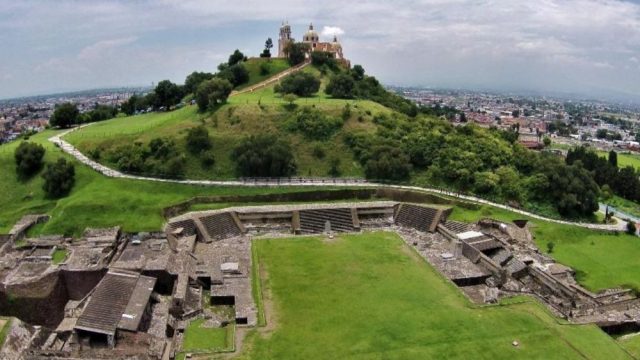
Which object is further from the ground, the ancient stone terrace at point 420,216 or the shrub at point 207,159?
the shrub at point 207,159

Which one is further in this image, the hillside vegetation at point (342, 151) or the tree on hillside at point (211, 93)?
the tree on hillside at point (211, 93)

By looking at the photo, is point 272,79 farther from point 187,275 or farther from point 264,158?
point 187,275

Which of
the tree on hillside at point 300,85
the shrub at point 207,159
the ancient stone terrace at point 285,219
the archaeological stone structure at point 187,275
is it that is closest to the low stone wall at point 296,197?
the ancient stone terrace at point 285,219

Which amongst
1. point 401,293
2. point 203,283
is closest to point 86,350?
point 203,283

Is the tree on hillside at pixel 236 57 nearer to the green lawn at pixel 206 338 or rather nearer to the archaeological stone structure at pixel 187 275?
the archaeological stone structure at pixel 187 275

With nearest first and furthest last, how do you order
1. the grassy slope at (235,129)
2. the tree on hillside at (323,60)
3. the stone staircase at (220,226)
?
the stone staircase at (220,226) → the grassy slope at (235,129) → the tree on hillside at (323,60)

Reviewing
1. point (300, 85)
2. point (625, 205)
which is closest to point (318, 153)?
point (300, 85)

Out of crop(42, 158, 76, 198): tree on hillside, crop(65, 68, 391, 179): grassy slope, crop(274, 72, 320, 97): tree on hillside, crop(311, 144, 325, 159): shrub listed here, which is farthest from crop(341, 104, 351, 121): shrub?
crop(42, 158, 76, 198): tree on hillside

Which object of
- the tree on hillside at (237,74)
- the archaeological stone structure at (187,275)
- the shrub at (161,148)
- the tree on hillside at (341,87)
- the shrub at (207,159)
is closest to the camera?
the archaeological stone structure at (187,275)
